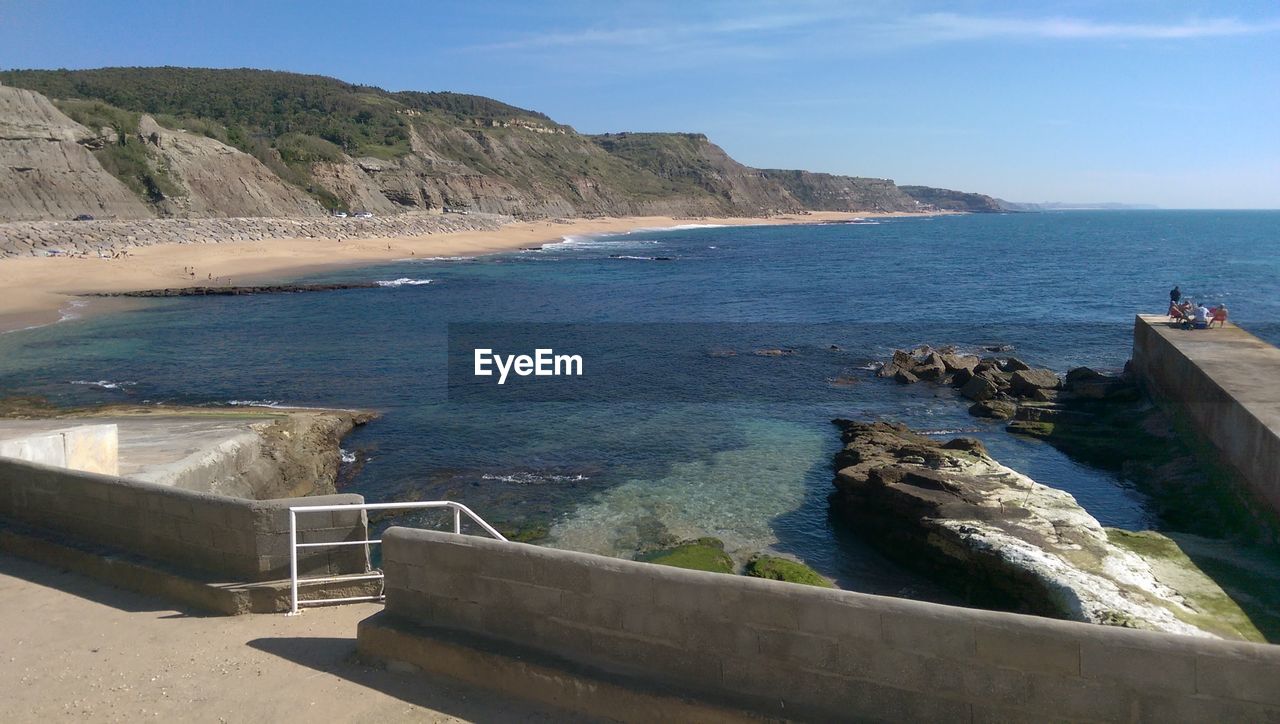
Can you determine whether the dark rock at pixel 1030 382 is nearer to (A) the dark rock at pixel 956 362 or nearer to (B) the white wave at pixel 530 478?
(A) the dark rock at pixel 956 362

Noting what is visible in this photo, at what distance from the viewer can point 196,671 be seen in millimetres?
6074

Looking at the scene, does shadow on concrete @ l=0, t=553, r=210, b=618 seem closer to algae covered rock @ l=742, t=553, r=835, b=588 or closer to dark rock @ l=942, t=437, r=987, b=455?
algae covered rock @ l=742, t=553, r=835, b=588

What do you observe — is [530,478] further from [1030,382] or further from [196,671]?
[1030,382]

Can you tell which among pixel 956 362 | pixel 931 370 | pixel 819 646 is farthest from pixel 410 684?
pixel 956 362

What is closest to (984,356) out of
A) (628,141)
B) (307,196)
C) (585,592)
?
(585,592)

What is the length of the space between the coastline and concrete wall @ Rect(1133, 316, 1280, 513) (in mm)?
38681

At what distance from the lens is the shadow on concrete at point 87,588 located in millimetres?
7090

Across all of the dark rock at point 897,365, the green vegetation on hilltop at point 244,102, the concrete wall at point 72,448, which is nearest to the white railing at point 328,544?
the concrete wall at point 72,448

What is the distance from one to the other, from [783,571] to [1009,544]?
3.25m

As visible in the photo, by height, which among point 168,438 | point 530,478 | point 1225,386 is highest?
point 1225,386

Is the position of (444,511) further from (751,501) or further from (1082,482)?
(1082,482)

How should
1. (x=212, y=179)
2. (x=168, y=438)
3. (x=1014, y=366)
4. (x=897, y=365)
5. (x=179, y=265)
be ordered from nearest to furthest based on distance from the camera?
(x=168, y=438), (x=1014, y=366), (x=897, y=365), (x=179, y=265), (x=212, y=179)

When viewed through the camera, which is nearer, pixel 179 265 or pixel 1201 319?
pixel 1201 319

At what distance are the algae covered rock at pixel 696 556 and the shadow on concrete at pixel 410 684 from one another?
709 cm
